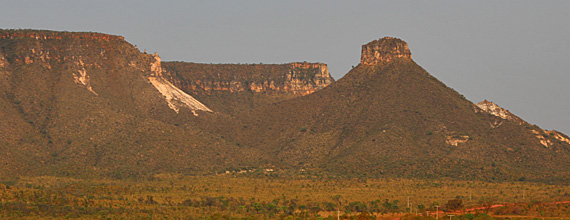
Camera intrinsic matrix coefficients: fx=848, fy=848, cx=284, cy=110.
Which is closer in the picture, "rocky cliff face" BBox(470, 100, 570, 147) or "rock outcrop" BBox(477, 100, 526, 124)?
"rocky cliff face" BBox(470, 100, 570, 147)

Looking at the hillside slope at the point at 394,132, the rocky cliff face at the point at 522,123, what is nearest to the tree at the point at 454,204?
the hillside slope at the point at 394,132

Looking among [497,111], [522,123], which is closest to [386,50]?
[497,111]

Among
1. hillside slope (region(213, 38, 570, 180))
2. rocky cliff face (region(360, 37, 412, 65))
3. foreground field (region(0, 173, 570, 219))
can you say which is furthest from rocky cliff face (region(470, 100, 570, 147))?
foreground field (region(0, 173, 570, 219))

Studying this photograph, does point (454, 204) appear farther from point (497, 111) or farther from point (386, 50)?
point (386, 50)

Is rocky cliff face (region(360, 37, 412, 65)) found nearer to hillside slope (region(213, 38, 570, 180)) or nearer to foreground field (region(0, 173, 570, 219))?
hillside slope (region(213, 38, 570, 180))

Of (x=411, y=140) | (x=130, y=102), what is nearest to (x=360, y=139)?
(x=411, y=140)

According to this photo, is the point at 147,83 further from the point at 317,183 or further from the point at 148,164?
the point at 317,183

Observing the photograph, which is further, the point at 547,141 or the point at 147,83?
the point at 147,83
